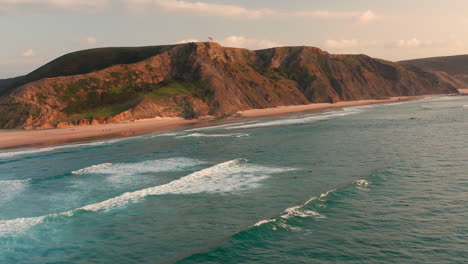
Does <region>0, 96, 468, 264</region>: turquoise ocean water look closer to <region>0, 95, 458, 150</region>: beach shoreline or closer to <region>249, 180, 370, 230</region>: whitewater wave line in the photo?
<region>249, 180, 370, 230</region>: whitewater wave line

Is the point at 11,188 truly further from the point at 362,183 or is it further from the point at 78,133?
the point at 78,133

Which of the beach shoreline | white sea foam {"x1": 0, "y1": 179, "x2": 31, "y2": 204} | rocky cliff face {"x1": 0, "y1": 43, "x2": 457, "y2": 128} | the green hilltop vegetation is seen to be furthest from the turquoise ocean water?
the green hilltop vegetation

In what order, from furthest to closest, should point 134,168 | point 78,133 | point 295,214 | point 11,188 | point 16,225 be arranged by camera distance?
1. point 78,133
2. point 134,168
3. point 11,188
4. point 16,225
5. point 295,214

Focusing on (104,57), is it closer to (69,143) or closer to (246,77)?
(246,77)

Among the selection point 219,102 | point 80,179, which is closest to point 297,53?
point 219,102

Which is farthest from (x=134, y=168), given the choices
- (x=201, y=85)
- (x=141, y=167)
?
(x=201, y=85)

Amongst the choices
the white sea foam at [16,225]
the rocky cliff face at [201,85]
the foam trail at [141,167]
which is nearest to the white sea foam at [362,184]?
the foam trail at [141,167]

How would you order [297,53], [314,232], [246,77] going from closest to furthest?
[314,232] → [246,77] → [297,53]
